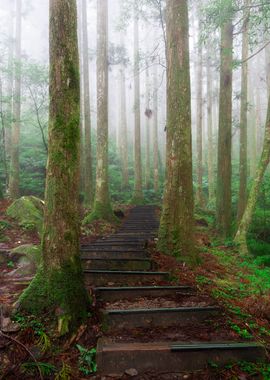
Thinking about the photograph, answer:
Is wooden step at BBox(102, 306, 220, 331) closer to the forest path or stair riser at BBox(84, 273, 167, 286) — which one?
the forest path

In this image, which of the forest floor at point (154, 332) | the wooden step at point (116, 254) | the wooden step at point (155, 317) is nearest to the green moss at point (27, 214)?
the forest floor at point (154, 332)

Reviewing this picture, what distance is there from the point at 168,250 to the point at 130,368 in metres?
3.46

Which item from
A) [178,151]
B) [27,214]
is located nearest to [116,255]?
[178,151]

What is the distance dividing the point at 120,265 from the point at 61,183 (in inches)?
96.3

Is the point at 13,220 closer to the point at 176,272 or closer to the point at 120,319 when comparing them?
the point at 176,272

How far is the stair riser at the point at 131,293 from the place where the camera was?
171 inches

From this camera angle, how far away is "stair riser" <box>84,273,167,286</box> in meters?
4.90

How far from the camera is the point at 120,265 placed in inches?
219

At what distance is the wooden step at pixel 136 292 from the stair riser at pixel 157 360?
4.16ft

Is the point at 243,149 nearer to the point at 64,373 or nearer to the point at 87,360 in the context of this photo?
the point at 87,360

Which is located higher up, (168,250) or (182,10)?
(182,10)

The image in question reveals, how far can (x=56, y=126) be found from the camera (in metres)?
3.75

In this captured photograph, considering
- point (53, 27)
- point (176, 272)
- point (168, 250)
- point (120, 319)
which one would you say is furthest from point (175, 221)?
point (53, 27)

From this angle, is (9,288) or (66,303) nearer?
(66,303)
